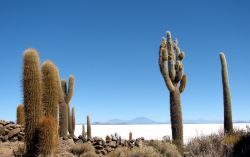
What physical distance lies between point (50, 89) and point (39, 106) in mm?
824

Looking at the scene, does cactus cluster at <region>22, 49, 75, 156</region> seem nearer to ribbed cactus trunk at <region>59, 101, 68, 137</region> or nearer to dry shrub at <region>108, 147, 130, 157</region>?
dry shrub at <region>108, 147, 130, 157</region>

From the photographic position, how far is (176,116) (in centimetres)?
1989

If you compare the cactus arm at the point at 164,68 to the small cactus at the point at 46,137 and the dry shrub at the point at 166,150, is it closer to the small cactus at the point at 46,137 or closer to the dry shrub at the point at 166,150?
the dry shrub at the point at 166,150

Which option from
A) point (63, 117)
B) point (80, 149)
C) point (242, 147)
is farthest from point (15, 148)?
point (242, 147)

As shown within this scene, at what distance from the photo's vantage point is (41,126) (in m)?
13.0

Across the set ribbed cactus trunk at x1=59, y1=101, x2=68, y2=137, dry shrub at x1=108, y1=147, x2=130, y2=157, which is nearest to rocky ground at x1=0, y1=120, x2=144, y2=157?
dry shrub at x1=108, y1=147, x2=130, y2=157

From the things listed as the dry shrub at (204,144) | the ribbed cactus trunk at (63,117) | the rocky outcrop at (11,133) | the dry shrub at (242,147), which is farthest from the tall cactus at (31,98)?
the ribbed cactus trunk at (63,117)

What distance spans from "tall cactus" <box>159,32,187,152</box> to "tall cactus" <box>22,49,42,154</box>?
7960 millimetres

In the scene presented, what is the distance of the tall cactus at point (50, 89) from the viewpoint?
552 inches

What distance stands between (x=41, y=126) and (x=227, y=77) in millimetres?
11464

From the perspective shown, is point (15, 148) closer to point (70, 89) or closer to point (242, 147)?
point (242, 147)

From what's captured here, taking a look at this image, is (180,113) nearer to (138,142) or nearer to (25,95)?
(138,142)

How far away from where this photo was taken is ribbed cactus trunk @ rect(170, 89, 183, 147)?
19734mm

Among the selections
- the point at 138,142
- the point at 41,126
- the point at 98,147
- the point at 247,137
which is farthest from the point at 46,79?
the point at 247,137
